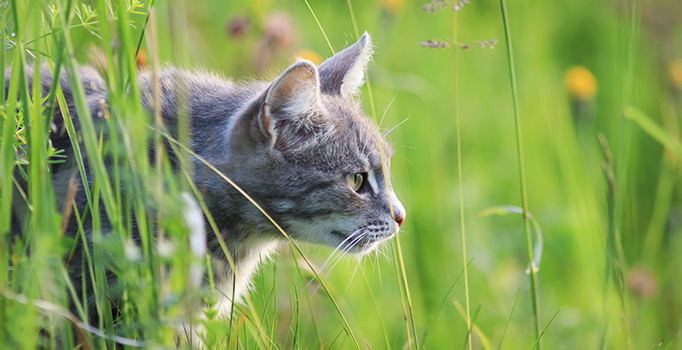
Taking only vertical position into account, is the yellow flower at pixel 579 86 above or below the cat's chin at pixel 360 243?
above

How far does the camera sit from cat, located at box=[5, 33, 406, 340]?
4.78 ft

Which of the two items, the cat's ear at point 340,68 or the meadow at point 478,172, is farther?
the cat's ear at point 340,68

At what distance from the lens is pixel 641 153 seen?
3.91 metres

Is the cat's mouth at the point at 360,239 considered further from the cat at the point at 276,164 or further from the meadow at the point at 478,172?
the meadow at the point at 478,172

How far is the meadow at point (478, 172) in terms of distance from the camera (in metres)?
1.39

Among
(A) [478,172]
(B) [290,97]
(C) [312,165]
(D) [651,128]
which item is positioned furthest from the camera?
(A) [478,172]

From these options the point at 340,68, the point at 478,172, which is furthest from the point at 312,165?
the point at 478,172

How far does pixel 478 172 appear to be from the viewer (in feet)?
11.0

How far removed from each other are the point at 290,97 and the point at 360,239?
465 mm

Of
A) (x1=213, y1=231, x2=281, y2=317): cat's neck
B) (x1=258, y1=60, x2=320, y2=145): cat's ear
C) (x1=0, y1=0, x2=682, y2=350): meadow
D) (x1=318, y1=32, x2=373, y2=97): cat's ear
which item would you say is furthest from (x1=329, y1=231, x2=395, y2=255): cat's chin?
(x1=318, y1=32, x2=373, y2=97): cat's ear

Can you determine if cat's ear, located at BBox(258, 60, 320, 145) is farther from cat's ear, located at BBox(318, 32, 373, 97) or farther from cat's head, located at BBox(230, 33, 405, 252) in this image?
cat's ear, located at BBox(318, 32, 373, 97)

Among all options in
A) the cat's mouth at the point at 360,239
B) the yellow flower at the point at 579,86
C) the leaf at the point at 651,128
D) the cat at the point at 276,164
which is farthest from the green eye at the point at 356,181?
the yellow flower at the point at 579,86

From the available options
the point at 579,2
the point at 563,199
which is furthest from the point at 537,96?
the point at 579,2

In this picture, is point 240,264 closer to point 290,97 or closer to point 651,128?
point 290,97
